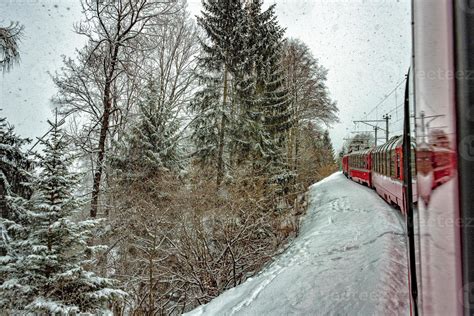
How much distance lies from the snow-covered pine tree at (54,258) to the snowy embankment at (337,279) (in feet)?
5.26

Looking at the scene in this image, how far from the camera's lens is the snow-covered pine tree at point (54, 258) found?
347cm

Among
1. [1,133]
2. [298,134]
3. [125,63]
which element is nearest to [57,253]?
[1,133]

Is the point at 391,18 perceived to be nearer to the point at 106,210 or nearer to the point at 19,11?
the point at 19,11

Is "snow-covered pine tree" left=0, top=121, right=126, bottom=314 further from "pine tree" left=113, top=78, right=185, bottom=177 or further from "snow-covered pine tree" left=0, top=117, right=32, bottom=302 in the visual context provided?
"pine tree" left=113, top=78, right=185, bottom=177

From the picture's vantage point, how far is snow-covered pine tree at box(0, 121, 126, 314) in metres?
3.47

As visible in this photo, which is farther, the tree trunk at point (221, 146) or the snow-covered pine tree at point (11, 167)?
the tree trunk at point (221, 146)

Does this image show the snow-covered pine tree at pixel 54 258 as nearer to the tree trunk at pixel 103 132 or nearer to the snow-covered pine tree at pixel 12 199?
the snow-covered pine tree at pixel 12 199

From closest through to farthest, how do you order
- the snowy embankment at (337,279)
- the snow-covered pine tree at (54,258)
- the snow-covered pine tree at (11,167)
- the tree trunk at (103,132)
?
the snowy embankment at (337,279)
the snow-covered pine tree at (54,258)
the snow-covered pine tree at (11,167)
the tree trunk at (103,132)

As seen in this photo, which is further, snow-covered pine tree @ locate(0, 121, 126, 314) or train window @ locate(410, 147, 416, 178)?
snow-covered pine tree @ locate(0, 121, 126, 314)

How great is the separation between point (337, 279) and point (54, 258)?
11.5 ft

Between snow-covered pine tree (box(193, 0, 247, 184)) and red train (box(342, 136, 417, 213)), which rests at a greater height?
Answer: snow-covered pine tree (box(193, 0, 247, 184))

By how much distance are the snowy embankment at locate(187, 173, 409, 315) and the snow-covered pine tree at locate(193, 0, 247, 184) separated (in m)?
5.49
